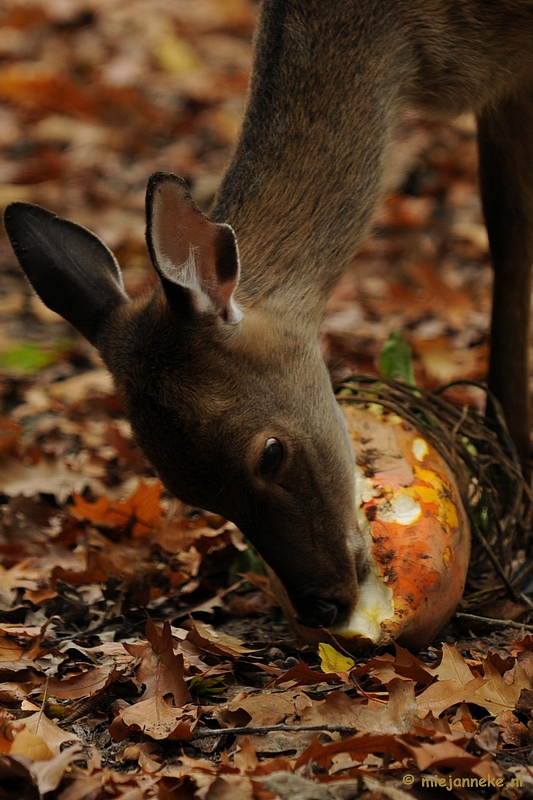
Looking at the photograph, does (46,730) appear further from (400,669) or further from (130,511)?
(130,511)

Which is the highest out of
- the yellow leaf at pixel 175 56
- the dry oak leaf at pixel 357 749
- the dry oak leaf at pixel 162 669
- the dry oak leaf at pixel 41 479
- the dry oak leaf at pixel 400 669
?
the dry oak leaf at pixel 357 749

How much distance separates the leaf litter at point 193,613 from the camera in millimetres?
3123

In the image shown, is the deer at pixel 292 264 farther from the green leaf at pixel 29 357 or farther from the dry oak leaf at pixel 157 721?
the green leaf at pixel 29 357

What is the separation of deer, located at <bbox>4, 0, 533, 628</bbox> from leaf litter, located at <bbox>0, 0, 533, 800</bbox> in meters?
0.30

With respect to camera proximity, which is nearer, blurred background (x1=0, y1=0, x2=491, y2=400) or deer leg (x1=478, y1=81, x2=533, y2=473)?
deer leg (x1=478, y1=81, x2=533, y2=473)

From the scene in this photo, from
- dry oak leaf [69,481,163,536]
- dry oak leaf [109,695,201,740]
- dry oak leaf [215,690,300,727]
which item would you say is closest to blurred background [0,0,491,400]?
dry oak leaf [69,481,163,536]

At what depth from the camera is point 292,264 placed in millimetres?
4402

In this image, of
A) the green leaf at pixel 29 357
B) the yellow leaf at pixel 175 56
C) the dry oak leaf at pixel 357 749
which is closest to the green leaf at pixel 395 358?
the dry oak leaf at pixel 357 749

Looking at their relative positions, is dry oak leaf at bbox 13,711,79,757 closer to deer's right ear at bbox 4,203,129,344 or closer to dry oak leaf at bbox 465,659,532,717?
dry oak leaf at bbox 465,659,532,717

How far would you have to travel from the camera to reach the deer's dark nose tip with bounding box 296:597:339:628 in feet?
12.9

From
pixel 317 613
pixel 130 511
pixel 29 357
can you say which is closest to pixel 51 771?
pixel 317 613

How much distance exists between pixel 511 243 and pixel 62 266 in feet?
7.05

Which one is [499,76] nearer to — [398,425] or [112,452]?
[398,425]

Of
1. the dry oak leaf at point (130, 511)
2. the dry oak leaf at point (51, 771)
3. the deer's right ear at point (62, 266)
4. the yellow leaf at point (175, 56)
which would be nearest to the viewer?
the dry oak leaf at point (51, 771)
